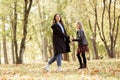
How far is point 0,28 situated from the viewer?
3712 centimetres

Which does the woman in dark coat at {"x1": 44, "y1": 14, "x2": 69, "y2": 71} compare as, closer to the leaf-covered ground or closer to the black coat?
the black coat

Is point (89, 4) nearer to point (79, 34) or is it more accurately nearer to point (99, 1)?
point (99, 1)

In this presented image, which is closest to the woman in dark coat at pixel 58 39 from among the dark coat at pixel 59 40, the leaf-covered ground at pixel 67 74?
the dark coat at pixel 59 40

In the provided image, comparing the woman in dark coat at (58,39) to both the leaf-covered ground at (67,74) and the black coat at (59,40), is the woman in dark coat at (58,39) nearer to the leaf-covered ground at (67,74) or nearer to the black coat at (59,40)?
the black coat at (59,40)

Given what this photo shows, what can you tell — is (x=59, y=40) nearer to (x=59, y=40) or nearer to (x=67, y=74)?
(x=59, y=40)

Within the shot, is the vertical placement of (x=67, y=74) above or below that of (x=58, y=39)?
below

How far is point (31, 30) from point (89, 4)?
25.8ft

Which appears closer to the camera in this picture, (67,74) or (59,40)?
(67,74)

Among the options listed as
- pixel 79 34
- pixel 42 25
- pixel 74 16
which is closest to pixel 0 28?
pixel 42 25

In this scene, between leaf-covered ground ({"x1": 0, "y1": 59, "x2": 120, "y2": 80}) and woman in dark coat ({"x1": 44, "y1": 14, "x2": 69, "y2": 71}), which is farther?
woman in dark coat ({"x1": 44, "y1": 14, "x2": 69, "y2": 71})

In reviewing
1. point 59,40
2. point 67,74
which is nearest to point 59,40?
point 59,40

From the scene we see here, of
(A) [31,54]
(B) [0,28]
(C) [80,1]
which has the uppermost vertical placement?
(C) [80,1]

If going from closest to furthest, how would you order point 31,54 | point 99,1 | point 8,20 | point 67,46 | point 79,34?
1. point 67,46
2. point 79,34
3. point 8,20
4. point 99,1
5. point 31,54

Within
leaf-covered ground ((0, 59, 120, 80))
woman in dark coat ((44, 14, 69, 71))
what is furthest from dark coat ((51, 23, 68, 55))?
leaf-covered ground ((0, 59, 120, 80))
